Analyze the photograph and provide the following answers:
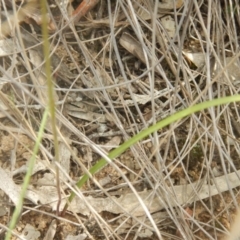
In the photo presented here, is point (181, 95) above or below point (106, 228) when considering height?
above

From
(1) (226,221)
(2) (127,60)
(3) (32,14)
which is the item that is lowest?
(1) (226,221)

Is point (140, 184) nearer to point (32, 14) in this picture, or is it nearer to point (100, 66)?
point (100, 66)

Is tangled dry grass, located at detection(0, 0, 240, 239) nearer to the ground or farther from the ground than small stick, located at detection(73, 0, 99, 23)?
nearer to the ground

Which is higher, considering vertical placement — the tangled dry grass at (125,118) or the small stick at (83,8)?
the small stick at (83,8)

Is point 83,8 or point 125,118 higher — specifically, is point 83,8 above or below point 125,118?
above

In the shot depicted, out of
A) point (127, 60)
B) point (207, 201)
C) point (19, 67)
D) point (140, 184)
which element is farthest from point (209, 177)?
point (19, 67)

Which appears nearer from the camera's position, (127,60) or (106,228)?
(106,228)
